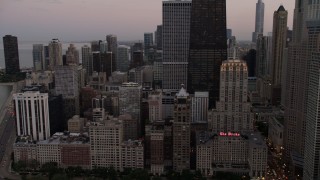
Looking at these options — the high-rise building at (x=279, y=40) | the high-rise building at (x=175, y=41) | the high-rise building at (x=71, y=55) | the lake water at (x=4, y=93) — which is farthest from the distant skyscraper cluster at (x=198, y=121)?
the high-rise building at (x=71, y=55)

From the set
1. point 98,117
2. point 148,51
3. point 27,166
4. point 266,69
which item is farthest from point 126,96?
point 148,51

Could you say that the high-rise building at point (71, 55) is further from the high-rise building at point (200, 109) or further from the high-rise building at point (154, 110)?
the high-rise building at point (200, 109)

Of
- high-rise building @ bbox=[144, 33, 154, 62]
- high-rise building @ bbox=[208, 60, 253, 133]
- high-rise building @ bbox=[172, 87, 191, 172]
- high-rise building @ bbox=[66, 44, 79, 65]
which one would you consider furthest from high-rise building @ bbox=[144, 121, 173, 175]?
high-rise building @ bbox=[144, 33, 154, 62]

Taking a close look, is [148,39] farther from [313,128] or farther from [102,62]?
[313,128]

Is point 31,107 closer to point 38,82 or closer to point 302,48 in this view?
point 38,82

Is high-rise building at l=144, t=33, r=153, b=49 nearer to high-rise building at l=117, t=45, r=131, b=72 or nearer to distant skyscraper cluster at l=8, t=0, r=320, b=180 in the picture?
high-rise building at l=117, t=45, r=131, b=72

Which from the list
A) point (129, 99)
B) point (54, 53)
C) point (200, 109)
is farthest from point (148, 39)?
point (200, 109)

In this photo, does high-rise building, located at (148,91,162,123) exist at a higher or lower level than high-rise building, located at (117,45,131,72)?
lower
